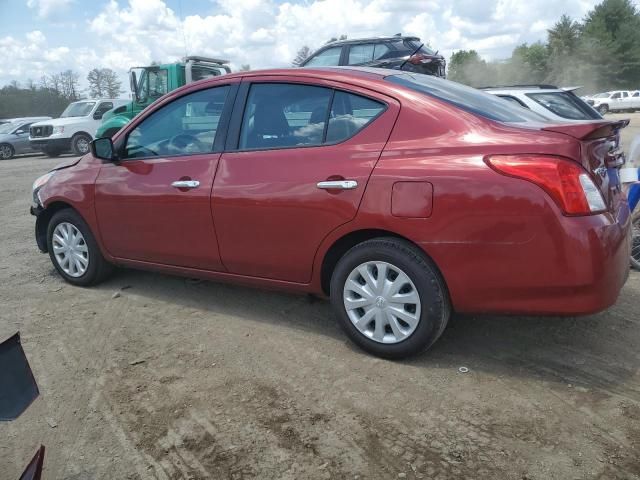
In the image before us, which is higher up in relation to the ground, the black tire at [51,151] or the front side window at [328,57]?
the front side window at [328,57]

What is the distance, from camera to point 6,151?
21000 mm

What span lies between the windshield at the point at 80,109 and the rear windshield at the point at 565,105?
52.2 ft

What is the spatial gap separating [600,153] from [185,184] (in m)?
2.55

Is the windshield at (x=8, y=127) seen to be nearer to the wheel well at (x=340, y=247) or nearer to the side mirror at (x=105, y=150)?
the side mirror at (x=105, y=150)

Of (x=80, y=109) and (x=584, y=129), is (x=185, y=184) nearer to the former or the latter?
(x=584, y=129)

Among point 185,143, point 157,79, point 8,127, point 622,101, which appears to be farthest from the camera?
point 622,101

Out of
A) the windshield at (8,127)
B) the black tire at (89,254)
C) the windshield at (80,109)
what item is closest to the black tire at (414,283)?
the black tire at (89,254)

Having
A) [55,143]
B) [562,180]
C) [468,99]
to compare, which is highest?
[468,99]

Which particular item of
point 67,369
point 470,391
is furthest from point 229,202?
point 470,391

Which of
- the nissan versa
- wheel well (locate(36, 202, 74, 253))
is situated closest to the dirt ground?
the nissan versa

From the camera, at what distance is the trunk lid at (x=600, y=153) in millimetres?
2803

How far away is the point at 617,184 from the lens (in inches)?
125

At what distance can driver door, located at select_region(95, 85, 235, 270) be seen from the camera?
3.88 meters

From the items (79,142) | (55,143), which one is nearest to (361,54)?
(79,142)
